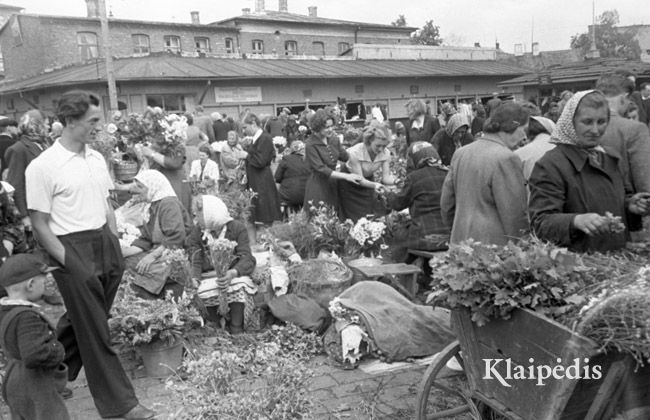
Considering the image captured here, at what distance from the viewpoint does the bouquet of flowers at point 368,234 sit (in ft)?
20.2

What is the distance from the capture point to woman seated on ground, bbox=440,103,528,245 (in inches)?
144

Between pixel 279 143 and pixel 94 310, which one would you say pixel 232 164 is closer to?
pixel 279 143

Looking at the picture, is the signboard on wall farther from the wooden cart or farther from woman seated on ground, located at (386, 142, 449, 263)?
the wooden cart

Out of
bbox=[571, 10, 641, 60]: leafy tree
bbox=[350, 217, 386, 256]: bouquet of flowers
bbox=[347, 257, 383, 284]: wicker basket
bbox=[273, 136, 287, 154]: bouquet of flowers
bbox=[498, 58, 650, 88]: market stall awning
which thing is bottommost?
bbox=[347, 257, 383, 284]: wicker basket

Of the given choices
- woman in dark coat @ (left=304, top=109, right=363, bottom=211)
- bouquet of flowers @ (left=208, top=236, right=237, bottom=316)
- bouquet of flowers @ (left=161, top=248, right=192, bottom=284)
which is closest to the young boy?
bouquet of flowers @ (left=161, top=248, right=192, bottom=284)

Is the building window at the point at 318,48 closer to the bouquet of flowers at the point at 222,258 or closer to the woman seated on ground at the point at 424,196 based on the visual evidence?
the woman seated on ground at the point at 424,196

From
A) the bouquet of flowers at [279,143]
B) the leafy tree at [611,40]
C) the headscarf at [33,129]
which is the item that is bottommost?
the bouquet of flowers at [279,143]

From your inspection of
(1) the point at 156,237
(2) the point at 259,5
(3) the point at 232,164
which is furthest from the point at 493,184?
(2) the point at 259,5

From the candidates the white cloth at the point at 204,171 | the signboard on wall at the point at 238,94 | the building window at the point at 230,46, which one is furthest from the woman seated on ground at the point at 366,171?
the building window at the point at 230,46

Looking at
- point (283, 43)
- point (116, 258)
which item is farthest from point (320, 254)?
point (283, 43)

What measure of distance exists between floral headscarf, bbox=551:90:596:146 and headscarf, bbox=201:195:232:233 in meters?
2.94

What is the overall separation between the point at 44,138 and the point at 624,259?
6.15 m

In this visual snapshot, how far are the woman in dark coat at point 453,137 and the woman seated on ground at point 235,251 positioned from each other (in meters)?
3.35

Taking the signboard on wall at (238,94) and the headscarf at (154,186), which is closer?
the headscarf at (154,186)
